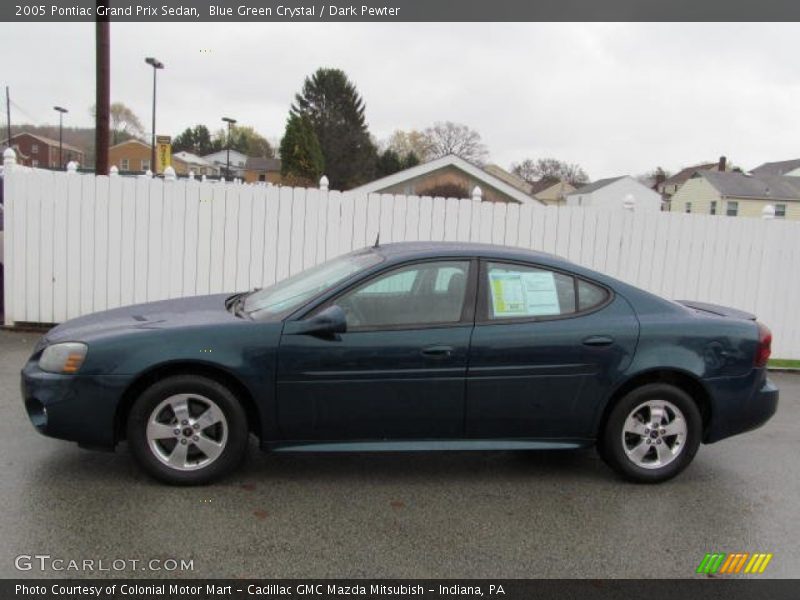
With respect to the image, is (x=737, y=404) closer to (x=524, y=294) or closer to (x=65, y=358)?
(x=524, y=294)

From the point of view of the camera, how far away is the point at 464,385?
4152mm

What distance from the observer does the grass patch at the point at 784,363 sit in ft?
28.5

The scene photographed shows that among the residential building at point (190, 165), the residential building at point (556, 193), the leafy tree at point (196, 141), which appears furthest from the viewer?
the leafy tree at point (196, 141)

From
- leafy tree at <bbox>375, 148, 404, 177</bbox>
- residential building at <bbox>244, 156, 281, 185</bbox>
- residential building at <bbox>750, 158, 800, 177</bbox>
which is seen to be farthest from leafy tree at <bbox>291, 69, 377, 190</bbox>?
residential building at <bbox>750, 158, 800, 177</bbox>

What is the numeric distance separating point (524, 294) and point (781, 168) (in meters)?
63.1

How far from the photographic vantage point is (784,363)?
898 centimetres

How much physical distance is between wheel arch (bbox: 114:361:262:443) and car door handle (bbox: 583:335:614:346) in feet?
6.72

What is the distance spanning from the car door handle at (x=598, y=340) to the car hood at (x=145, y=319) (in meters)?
2.16

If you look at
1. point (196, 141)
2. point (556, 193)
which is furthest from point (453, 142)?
point (196, 141)

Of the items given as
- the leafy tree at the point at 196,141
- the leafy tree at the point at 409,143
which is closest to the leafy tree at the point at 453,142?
the leafy tree at the point at 409,143

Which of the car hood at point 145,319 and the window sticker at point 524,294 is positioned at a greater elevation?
the window sticker at point 524,294

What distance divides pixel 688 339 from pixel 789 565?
1.42m

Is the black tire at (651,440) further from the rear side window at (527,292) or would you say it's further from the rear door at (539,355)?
the rear side window at (527,292)

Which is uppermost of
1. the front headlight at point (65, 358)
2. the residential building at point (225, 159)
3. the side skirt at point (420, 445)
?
the residential building at point (225, 159)
